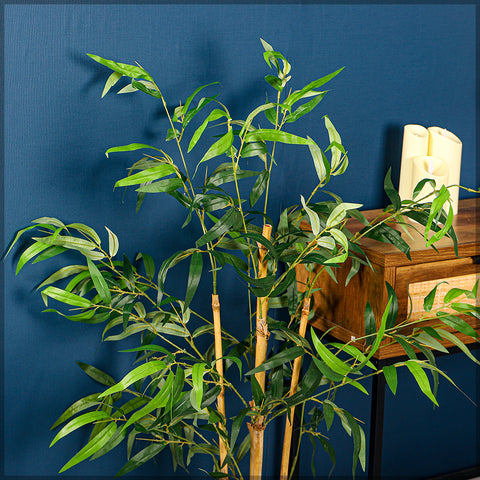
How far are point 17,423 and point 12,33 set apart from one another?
0.92 meters

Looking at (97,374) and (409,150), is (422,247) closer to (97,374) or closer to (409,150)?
(409,150)

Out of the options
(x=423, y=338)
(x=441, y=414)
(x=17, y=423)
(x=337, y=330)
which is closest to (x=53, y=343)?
(x=17, y=423)

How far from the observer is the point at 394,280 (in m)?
1.53

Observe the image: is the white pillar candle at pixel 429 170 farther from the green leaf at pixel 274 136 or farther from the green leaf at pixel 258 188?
the green leaf at pixel 274 136

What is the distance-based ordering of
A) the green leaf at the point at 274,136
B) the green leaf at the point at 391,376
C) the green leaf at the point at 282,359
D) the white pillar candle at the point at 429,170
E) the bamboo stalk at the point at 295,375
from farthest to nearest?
1. the white pillar candle at the point at 429,170
2. the bamboo stalk at the point at 295,375
3. the green leaf at the point at 282,359
4. the green leaf at the point at 391,376
5. the green leaf at the point at 274,136

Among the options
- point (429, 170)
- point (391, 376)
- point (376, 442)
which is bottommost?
point (376, 442)

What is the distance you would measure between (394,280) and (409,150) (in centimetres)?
42

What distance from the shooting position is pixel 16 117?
147 centimetres

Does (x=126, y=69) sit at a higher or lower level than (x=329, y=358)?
higher

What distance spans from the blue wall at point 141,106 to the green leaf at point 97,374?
0.05 metres

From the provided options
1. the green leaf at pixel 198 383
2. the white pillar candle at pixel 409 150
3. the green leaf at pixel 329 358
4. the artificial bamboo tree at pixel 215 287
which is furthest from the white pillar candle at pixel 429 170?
the green leaf at pixel 198 383

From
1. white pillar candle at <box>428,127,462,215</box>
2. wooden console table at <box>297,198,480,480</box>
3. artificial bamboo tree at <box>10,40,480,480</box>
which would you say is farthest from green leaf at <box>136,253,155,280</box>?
white pillar candle at <box>428,127,462,215</box>

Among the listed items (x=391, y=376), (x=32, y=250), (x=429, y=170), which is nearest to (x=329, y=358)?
(x=391, y=376)

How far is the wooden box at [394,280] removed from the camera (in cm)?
153
